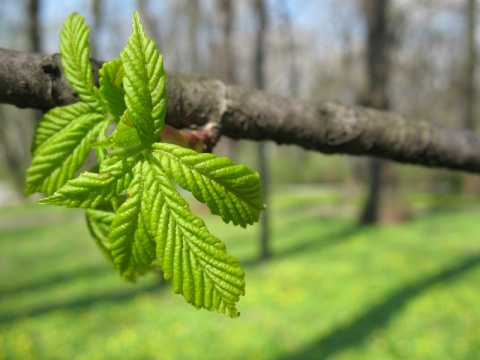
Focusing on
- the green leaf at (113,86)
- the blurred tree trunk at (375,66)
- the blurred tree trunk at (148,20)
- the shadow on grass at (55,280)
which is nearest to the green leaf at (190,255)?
the green leaf at (113,86)

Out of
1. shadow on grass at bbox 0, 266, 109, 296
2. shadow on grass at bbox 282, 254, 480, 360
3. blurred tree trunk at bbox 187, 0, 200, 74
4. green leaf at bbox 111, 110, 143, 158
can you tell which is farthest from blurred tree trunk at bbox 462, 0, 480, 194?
green leaf at bbox 111, 110, 143, 158

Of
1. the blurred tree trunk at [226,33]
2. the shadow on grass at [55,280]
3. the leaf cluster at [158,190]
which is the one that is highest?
the blurred tree trunk at [226,33]

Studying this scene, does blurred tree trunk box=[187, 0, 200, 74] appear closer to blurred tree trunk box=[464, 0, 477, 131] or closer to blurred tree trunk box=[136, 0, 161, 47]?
blurred tree trunk box=[136, 0, 161, 47]

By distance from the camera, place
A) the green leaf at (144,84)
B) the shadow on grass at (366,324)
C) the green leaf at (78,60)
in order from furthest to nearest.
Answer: the shadow on grass at (366,324) → the green leaf at (78,60) → the green leaf at (144,84)

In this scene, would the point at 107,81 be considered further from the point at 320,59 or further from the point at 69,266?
the point at 320,59

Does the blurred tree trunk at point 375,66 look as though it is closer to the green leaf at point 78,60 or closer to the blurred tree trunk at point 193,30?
the blurred tree trunk at point 193,30

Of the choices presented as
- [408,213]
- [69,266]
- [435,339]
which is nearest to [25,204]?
[69,266]
